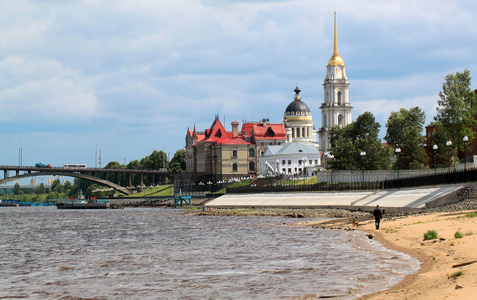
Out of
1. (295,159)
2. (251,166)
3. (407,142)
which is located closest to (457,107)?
(407,142)

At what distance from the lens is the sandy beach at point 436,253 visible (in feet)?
61.7

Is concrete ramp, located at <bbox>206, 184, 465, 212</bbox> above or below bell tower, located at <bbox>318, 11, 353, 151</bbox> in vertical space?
below

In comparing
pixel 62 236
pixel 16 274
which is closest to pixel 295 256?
pixel 16 274

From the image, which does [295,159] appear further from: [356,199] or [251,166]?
[356,199]

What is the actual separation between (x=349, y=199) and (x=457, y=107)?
19020 millimetres

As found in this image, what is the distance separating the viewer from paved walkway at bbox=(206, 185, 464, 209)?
2384 inches

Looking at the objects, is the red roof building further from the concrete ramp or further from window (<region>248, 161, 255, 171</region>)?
the concrete ramp

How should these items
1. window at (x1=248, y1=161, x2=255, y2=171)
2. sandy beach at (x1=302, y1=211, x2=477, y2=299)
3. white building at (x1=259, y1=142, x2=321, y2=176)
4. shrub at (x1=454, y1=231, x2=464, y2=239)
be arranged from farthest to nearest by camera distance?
window at (x1=248, y1=161, x2=255, y2=171), white building at (x1=259, y1=142, x2=321, y2=176), shrub at (x1=454, y1=231, x2=464, y2=239), sandy beach at (x1=302, y1=211, x2=477, y2=299)

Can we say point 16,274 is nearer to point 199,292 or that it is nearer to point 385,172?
point 199,292

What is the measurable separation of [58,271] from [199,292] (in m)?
9.61

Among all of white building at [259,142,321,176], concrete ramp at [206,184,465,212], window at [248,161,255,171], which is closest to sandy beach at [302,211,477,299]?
concrete ramp at [206,184,465,212]

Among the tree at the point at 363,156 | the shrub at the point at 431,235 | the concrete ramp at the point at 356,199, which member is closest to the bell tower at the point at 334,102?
the tree at the point at 363,156

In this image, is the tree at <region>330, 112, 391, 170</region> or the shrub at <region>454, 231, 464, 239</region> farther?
the tree at <region>330, 112, 391, 170</region>

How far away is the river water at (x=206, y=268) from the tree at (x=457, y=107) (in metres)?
47.3
